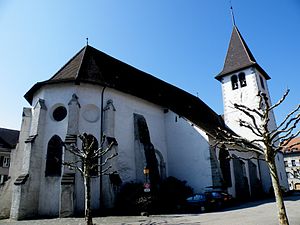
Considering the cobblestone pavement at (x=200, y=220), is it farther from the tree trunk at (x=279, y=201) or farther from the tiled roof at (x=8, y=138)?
the tiled roof at (x=8, y=138)

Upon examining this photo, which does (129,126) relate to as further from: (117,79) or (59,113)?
(59,113)

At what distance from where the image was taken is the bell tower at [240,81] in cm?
2791

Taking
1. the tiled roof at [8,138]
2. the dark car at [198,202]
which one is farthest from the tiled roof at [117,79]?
the tiled roof at [8,138]

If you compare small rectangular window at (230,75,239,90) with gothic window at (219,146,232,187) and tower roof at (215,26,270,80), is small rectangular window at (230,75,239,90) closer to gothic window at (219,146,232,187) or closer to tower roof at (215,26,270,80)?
tower roof at (215,26,270,80)

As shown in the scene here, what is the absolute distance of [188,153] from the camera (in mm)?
20703

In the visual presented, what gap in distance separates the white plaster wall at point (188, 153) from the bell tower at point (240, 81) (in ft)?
29.9

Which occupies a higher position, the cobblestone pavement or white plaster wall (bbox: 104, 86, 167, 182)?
white plaster wall (bbox: 104, 86, 167, 182)

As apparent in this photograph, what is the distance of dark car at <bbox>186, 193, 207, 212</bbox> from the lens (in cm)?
1511

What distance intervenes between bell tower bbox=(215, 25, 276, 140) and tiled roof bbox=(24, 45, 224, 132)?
4.09 metres

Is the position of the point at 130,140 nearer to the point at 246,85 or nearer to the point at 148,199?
the point at 148,199

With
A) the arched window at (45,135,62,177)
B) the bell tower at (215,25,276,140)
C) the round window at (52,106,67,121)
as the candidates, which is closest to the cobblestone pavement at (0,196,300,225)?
the arched window at (45,135,62,177)

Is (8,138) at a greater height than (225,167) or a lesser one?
greater

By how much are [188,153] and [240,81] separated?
13070 millimetres

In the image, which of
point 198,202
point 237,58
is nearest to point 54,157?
point 198,202
